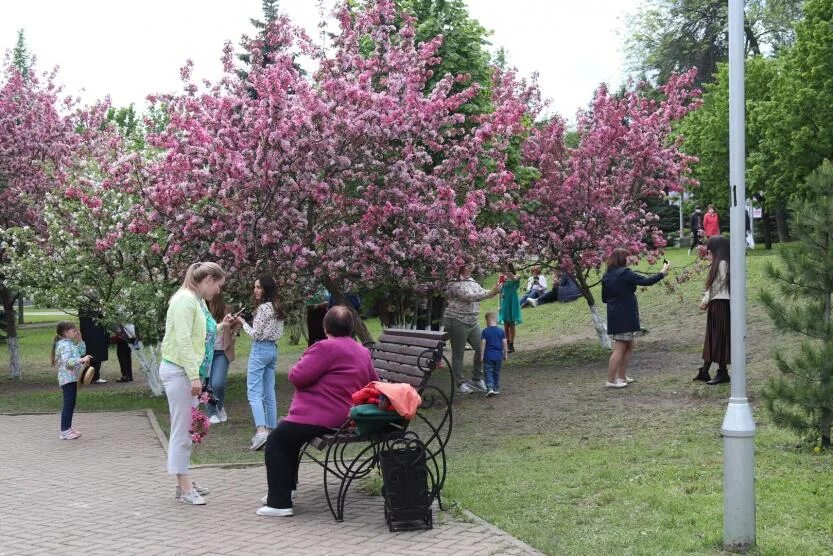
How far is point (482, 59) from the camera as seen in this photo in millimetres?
15875

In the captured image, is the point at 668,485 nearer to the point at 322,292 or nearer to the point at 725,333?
the point at 725,333

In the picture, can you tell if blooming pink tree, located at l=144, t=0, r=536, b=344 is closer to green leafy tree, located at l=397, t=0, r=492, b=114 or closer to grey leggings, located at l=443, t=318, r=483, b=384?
grey leggings, located at l=443, t=318, r=483, b=384

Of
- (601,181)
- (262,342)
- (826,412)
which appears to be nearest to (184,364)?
(262,342)

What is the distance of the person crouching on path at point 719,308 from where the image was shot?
39.7ft

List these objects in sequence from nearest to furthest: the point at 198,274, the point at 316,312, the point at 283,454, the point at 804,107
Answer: the point at 283,454 → the point at 198,274 → the point at 316,312 → the point at 804,107

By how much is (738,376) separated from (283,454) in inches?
123

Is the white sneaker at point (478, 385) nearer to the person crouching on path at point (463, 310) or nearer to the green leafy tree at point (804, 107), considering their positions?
the person crouching on path at point (463, 310)

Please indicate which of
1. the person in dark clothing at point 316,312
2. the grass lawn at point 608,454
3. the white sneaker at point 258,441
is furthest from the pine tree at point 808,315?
the person in dark clothing at point 316,312

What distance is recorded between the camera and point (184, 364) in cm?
750

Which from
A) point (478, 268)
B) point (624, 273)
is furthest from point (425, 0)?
point (624, 273)

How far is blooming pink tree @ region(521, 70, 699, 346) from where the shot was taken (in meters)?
16.9

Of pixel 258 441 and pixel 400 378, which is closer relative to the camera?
pixel 400 378

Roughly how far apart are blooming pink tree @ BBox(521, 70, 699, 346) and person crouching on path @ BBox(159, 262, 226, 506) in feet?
32.2

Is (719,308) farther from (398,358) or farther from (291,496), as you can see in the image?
(291,496)
